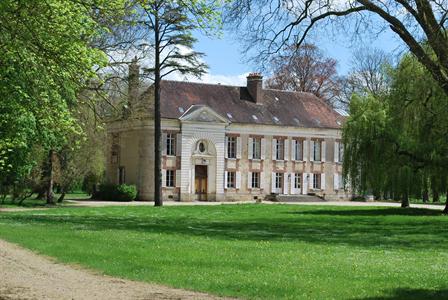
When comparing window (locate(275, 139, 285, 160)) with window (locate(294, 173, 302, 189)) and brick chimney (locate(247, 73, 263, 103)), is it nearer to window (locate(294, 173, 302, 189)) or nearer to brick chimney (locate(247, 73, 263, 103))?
window (locate(294, 173, 302, 189))

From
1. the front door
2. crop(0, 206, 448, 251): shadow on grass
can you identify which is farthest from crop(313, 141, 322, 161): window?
crop(0, 206, 448, 251): shadow on grass

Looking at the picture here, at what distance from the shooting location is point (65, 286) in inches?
461

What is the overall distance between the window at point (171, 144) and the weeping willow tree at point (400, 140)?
17750 mm

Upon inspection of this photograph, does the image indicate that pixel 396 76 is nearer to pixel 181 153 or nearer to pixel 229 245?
pixel 229 245

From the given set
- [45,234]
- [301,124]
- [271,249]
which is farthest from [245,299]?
[301,124]

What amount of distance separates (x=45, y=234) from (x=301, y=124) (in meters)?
42.7

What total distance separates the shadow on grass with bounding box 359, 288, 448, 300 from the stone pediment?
44.9 meters

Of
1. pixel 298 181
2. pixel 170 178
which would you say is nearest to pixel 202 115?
pixel 170 178

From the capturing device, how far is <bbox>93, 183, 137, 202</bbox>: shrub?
2115 inches

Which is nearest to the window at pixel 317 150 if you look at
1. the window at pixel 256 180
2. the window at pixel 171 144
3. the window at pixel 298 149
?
the window at pixel 298 149

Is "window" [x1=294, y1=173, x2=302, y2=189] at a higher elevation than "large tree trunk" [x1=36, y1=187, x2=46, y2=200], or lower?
higher

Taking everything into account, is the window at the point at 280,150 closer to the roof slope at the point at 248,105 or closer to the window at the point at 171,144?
the roof slope at the point at 248,105

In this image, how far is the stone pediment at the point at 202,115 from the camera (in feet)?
183

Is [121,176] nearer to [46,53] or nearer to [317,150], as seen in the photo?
[317,150]
